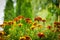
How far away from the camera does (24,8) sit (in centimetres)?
219

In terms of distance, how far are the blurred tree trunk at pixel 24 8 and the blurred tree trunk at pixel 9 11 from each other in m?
0.05

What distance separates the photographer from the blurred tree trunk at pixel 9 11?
2174mm

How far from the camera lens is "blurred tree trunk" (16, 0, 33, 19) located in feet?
7.11

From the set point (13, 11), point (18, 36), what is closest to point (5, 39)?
point (18, 36)

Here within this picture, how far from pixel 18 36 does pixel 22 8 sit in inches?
11.7

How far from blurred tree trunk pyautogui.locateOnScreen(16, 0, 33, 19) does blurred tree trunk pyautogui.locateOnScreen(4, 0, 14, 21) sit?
55 mm

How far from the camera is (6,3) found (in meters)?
2.21

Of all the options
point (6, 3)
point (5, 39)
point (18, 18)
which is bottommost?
point (5, 39)

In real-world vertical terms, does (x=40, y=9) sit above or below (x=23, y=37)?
above

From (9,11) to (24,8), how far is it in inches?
5.5

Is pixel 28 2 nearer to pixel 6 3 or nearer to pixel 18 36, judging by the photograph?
pixel 6 3

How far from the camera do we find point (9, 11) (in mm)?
2193

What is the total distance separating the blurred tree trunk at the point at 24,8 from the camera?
2.17 m

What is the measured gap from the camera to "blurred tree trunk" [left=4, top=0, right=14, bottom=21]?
217cm
